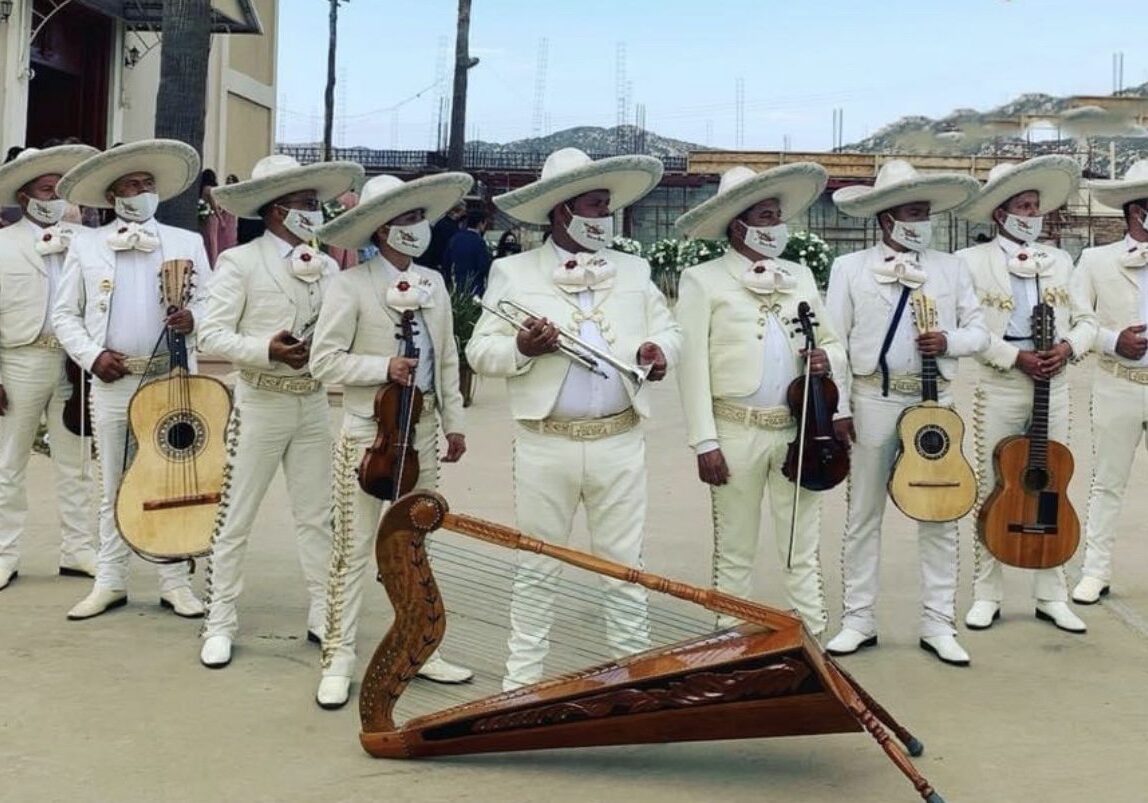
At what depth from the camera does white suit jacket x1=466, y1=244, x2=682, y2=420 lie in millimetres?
4641

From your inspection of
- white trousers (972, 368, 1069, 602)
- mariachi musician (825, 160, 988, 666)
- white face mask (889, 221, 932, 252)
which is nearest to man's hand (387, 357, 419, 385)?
mariachi musician (825, 160, 988, 666)

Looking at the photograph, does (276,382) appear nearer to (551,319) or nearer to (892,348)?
(551,319)

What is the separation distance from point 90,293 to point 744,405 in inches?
116

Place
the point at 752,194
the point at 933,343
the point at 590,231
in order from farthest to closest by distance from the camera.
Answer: the point at 933,343 → the point at 752,194 → the point at 590,231

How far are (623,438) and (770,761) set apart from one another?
123 cm

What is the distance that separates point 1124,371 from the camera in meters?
6.25

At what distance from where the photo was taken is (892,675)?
205 inches

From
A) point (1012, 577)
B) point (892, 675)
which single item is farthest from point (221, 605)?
point (1012, 577)

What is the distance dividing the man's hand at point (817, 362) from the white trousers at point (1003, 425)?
134 cm

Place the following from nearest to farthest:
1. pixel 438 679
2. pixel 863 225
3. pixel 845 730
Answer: pixel 845 730 → pixel 438 679 → pixel 863 225

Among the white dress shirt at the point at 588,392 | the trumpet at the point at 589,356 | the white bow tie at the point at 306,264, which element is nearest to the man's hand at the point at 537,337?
the trumpet at the point at 589,356

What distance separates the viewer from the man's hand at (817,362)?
489 centimetres

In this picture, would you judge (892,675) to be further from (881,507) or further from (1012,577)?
(1012,577)

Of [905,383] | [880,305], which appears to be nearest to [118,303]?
[880,305]
